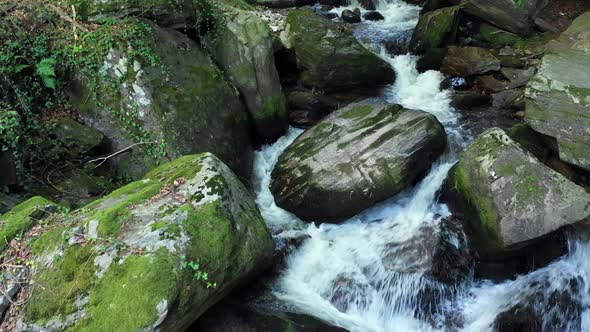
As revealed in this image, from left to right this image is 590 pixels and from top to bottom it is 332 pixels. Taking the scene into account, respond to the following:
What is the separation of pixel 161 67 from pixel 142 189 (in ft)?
10.1

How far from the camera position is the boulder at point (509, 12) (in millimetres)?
10922

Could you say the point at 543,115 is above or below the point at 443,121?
above

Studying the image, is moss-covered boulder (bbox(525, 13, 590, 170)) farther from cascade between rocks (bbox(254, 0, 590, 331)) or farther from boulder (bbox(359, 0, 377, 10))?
boulder (bbox(359, 0, 377, 10))

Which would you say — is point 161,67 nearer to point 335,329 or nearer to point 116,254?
point 116,254

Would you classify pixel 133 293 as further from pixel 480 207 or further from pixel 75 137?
pixel 480 207

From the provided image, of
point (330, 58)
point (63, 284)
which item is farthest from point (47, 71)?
point (330, 58)

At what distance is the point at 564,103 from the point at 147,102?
735 centimetres

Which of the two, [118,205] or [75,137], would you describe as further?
[75,137]

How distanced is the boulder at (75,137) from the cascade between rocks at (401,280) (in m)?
3.09

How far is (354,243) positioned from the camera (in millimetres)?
7066

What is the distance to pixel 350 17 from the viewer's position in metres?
13.1

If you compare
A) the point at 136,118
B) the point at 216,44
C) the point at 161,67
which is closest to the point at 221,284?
the point at 136,118

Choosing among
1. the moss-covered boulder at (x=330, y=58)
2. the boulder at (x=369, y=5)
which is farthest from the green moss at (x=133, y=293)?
the boulder at (x=369, y=5)

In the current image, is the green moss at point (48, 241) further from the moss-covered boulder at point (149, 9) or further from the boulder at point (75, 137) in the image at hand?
the moss-covered boulder at point (149, 9)
